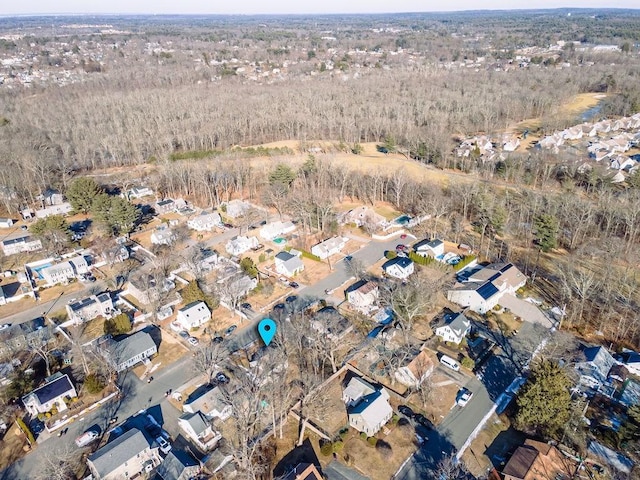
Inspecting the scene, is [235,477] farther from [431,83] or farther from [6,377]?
[431,83]

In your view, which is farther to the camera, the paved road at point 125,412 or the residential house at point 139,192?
the residential house at point 139,192

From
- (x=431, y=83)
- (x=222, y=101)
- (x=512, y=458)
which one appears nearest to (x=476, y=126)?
(x=431, y=83)

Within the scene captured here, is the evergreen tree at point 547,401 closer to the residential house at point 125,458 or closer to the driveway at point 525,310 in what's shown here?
the driveway at point 525,310

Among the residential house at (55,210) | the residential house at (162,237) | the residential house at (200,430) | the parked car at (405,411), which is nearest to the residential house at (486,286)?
the parked car at (405,411)

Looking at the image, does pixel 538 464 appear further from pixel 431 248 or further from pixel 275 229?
pixel 275 229

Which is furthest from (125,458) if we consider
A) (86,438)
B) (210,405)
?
(210,405)
